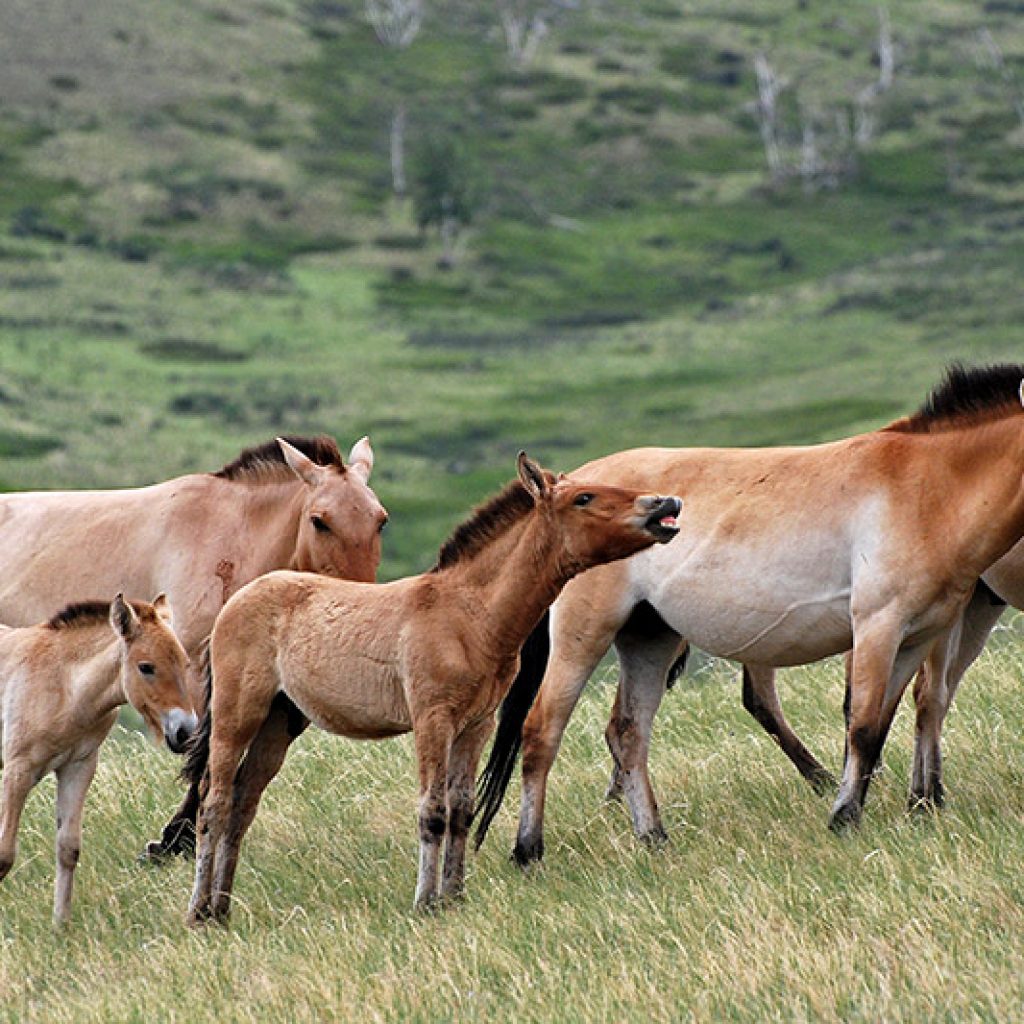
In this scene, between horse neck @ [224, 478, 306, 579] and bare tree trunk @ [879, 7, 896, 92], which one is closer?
horse neck @ [224, 478, 306, 579]

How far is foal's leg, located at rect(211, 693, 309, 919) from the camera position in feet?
29.3

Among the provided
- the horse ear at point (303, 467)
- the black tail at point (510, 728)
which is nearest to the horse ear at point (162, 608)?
the horse ear at point (303, 467)

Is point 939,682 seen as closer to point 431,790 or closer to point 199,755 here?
point 431,790

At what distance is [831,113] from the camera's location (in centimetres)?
11850

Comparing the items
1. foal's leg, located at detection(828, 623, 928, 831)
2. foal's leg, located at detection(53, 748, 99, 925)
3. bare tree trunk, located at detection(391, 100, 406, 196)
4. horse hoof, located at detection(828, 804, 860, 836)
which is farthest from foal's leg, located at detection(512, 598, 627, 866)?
bare tree trunk, located at detection(391, 100, 406, 196)

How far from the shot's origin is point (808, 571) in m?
9.31

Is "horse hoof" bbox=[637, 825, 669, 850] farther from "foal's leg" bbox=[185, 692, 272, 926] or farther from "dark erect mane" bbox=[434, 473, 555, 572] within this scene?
"foal's leg" bbox=[185, 692, 272, 926]

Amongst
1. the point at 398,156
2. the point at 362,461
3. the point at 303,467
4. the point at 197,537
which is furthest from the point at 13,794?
the point at 398,156

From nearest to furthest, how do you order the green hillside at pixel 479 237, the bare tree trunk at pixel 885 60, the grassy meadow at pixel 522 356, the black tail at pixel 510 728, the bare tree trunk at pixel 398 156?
the grassy meadow at pixel 522 356, the black tail at pixel 510 728, the green hillside at pixel 479 237, the bare tree trunk at pixel 398 156, the bare tree trunk at pixel 885 60

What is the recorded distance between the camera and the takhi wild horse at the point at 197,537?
392 inches

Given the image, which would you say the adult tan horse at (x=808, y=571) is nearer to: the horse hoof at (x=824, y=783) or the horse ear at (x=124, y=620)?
the horse hoof at (x=824, y=783)

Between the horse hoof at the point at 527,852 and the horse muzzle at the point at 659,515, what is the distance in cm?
219

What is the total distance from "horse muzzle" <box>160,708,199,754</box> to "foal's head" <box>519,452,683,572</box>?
2071mm

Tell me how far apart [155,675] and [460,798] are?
1659mm
